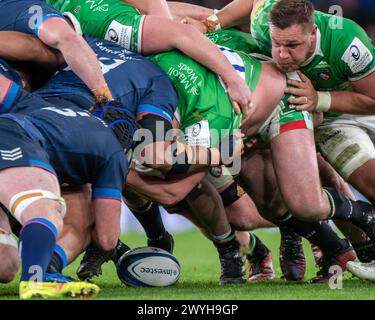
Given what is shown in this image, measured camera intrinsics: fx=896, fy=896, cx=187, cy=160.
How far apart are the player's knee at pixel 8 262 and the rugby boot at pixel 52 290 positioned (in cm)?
69

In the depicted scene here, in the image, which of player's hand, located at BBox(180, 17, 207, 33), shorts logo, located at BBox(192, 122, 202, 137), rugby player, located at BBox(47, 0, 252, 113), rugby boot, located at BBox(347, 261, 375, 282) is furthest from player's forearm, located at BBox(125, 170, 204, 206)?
player's hand, located at BBox(180, 17, 207, 33)

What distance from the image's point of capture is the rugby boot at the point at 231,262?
5.61m

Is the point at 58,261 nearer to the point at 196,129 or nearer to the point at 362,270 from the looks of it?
the point at 196,129

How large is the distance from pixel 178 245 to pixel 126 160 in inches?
190

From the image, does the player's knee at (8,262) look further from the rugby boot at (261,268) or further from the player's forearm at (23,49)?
the rugby boot at (261,268)

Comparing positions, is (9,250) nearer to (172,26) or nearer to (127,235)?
(172,26)

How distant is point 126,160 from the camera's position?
4.57 m

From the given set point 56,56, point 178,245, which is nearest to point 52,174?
point 56,56

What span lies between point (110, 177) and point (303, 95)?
1682 mm

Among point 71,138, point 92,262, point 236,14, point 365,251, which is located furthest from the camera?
point 236,14

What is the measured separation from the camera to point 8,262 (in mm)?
4574

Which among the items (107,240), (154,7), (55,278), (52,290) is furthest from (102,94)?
(52,290)

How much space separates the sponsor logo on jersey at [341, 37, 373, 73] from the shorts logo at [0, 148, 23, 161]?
7.82 feet

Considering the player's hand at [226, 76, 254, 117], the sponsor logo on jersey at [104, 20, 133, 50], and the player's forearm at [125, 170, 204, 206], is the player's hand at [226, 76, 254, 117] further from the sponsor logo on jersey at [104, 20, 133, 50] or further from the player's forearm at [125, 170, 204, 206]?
the sponsor logo on jersey at [104, 20, 133, 50]
